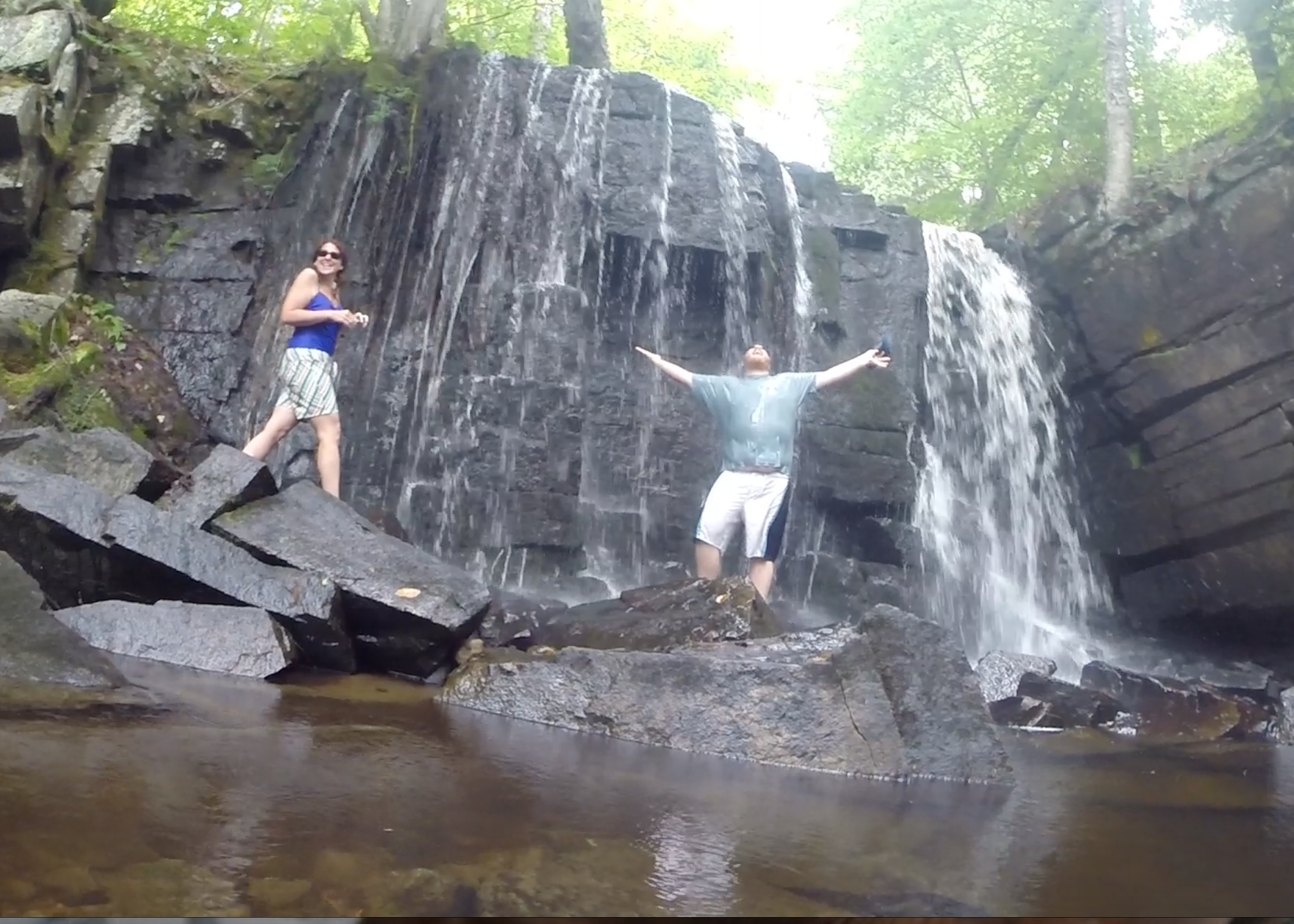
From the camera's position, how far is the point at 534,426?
968 centimetres

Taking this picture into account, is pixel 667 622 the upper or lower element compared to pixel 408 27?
lower

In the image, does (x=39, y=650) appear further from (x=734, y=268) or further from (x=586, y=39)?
(x=586, y=39)

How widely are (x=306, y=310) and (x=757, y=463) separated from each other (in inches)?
120

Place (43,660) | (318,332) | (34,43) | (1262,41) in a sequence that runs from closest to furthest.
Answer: (43,660), (318,332), (34,43), (1262,41)

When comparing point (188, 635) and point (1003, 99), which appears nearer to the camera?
point (188, 635)

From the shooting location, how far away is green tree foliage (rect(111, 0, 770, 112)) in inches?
495

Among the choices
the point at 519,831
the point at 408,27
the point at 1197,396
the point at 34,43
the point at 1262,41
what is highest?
the point at 1262,41

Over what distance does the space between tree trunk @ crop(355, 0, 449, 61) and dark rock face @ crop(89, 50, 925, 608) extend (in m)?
0.92

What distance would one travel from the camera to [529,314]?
396 inches

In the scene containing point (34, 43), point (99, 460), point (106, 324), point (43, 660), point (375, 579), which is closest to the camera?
point (43, 660)

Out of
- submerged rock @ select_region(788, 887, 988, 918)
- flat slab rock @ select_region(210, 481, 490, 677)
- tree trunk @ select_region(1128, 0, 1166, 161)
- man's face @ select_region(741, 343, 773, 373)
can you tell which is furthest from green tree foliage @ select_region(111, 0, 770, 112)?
submerged rock @ select_region(788, 887, 988, 918)

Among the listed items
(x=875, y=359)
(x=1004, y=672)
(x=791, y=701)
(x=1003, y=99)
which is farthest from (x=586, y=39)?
(x=791, y=701)

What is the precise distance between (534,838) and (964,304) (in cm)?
1113

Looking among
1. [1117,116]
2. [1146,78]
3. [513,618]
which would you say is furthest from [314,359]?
[1146,78]
